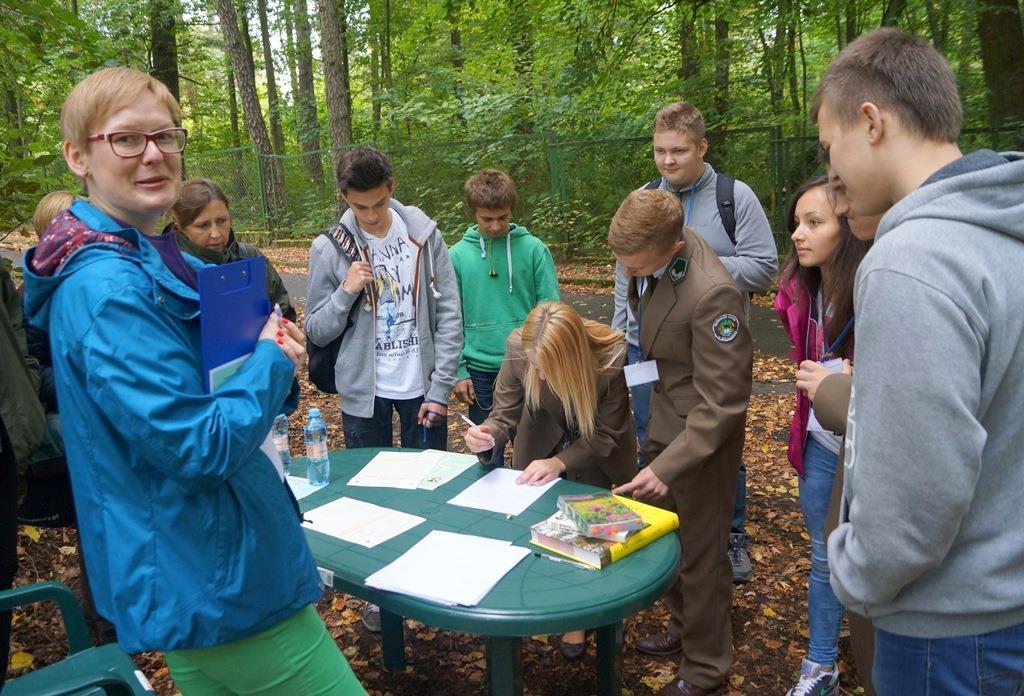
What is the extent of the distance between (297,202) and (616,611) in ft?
49.3

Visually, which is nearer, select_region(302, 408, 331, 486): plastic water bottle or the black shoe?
select_region(302, 408, 331, 486): plastic water bottle

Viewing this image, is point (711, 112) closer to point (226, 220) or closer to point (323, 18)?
point (323, 18)

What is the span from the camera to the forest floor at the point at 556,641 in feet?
9.52

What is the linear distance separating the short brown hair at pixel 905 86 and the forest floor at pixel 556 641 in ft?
7.26

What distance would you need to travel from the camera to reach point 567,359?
264 centimetres

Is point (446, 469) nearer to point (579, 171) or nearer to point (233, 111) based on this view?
point (579, 171)

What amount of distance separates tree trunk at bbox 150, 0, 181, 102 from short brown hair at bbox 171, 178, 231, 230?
29.0 ft

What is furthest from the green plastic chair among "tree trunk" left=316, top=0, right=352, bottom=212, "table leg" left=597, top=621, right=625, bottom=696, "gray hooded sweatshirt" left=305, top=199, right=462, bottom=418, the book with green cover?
"tree trunk" left=316, top=0, right=352, bottom=212

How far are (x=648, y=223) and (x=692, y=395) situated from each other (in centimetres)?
63

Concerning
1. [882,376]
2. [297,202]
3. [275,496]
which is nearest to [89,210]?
[275,496]

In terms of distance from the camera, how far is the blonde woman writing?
8.68ft

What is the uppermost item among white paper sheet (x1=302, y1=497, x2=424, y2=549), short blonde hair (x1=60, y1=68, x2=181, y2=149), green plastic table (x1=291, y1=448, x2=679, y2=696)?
short blonde hair (x1=60, y1=68, x2=181, y2=149)

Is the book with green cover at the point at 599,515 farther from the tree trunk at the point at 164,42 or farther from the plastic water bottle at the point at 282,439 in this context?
the tree trunk at the point at 164,42

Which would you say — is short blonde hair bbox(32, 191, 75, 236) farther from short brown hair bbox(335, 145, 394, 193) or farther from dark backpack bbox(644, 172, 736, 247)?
dark backpack bbox(644, 172, 736, 247)
